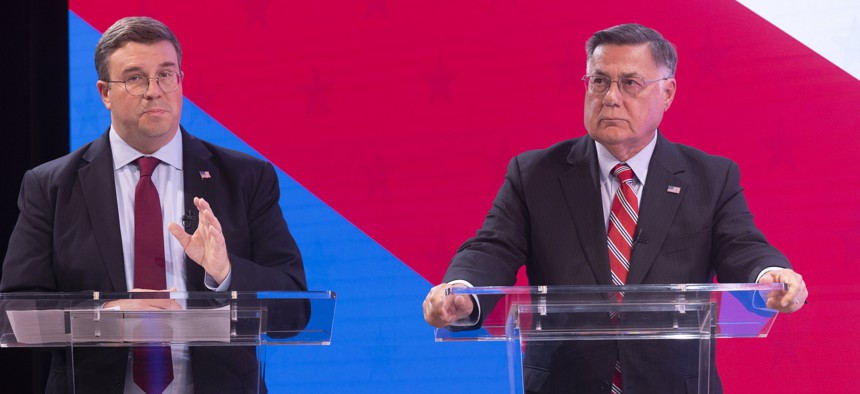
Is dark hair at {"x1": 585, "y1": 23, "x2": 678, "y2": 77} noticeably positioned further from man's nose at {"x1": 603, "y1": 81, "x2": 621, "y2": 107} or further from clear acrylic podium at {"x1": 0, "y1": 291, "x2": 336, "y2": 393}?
clear acrylic podium at {"x1": 0, "y1": 291, "x2": 336, "y2": 393}

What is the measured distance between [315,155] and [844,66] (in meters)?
2.22

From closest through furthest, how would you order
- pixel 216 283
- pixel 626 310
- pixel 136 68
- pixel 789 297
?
pixel 626 310, pixel 789 297, pixel 216 283, pixel 136 68

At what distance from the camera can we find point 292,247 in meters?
3.43

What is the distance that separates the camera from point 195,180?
3.41m

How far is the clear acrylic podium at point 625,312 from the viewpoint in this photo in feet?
8.02

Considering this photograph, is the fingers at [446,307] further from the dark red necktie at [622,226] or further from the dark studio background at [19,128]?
the dark studio background at [19,128]

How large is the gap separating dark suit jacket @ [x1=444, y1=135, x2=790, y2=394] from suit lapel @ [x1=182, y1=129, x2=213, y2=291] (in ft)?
2.65

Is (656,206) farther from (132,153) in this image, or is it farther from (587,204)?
(132,153)

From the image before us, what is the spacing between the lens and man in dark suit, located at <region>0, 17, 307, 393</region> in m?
3.21

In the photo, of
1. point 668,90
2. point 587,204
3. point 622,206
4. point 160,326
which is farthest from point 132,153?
point 668,90

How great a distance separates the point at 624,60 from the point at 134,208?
1.61 metres

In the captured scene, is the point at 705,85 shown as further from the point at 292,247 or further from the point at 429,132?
the point at 292,247

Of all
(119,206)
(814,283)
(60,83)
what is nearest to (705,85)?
(814,283)

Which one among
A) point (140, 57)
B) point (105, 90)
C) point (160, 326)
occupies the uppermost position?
point (140, 57)
